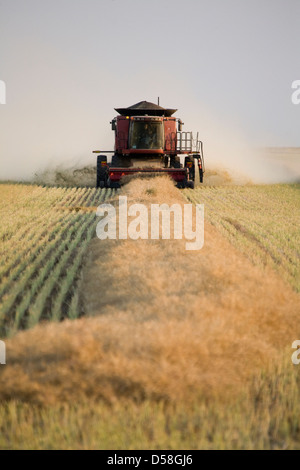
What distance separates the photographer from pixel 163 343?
8.14ft

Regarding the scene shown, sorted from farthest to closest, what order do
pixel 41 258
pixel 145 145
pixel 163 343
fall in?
pixel 145 145
pixel 41 258
pixel 163 343

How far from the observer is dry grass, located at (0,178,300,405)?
239 cm

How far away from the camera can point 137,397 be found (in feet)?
7.85

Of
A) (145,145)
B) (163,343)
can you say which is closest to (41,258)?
(163,343)

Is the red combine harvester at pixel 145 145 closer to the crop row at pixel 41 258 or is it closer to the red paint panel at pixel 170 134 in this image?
the red paint panel at pixel 170 134

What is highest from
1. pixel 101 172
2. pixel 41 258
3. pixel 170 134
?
pixel 170 134

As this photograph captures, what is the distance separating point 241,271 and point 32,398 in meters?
2.04

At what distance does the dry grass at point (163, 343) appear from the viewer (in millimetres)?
2393

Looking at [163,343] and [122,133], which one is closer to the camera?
[163,343]

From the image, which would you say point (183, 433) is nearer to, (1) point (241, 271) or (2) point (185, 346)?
(2) point (185, 346)

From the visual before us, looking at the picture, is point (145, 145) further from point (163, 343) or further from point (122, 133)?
point (163, 343)

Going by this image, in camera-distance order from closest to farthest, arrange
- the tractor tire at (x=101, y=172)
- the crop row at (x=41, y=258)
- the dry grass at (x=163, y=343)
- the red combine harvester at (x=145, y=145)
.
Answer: the dry grass at (x=163, y=343) < the crop row at (x=41, y=258) < the red combine harvester at (x=145, y=145) < the tractor tire at (x=101, y=172)

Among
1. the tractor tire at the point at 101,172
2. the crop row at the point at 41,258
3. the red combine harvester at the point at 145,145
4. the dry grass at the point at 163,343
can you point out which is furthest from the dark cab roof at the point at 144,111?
the dry grass at the point at 163,343

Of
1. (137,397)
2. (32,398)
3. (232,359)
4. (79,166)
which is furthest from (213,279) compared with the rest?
(79,166)
